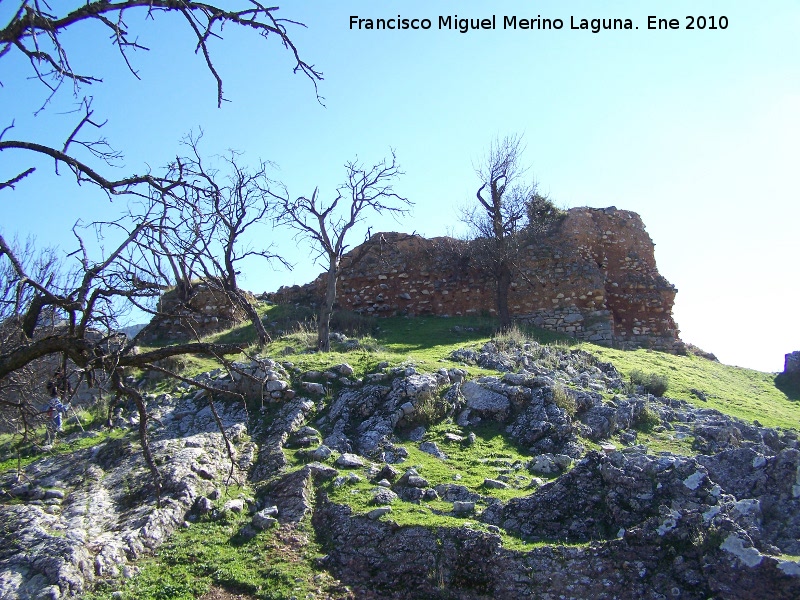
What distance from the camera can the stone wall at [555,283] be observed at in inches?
814

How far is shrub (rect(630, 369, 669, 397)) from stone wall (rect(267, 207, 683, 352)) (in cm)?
574

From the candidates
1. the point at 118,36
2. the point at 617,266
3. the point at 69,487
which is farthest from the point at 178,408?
the point at 617,266

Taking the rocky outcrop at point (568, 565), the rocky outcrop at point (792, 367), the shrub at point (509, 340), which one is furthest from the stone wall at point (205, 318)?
the rocky outcrop at point (792, 367)

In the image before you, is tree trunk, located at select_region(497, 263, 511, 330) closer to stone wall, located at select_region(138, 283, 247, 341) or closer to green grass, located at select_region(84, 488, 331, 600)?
stone wall, located at select_region(138, 283, 247, 341)

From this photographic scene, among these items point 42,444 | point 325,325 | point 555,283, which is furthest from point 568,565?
point 555,283

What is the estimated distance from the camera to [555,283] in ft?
68.4

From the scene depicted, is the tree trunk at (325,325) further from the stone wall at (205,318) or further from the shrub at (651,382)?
the shrub at (651,382)

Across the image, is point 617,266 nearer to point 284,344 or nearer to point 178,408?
point 284,344

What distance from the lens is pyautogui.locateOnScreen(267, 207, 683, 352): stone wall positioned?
67.9 ft

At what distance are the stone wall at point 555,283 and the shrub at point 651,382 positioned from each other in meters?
5.74

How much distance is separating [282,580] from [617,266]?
16.8 meters

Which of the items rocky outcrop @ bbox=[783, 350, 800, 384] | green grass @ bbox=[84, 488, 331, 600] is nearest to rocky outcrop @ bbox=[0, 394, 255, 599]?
green grass @ bbox=[84, 488, 331, 600]

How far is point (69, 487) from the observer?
959 centimetres

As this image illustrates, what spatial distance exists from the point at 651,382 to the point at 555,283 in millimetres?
7039
